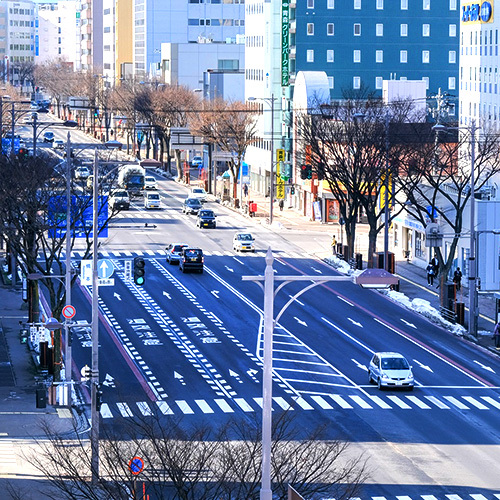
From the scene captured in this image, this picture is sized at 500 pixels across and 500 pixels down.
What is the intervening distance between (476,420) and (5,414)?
18383 mm

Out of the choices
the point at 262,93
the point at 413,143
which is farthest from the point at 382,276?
the point at 262,93

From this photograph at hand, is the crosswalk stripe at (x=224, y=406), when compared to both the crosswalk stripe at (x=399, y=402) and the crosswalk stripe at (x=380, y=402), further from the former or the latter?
the crosswalk stripe at (x=399, y=402)

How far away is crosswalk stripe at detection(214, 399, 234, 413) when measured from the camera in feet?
175

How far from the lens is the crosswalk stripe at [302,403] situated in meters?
53.9

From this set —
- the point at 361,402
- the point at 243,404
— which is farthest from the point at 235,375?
the point at 361,402

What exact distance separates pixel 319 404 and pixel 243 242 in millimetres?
42206

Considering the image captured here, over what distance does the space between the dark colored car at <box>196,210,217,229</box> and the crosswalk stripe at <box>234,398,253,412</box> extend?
56440mm

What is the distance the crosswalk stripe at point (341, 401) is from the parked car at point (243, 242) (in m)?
40.5

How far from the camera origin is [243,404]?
54.4 meters

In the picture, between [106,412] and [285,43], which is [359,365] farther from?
[285,43]

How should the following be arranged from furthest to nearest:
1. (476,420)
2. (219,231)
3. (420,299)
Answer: (219,231) → (420,299) → (476,420)

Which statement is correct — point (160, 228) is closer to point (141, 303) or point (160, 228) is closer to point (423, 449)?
point (141, 303)

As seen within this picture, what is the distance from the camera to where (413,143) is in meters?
85.2

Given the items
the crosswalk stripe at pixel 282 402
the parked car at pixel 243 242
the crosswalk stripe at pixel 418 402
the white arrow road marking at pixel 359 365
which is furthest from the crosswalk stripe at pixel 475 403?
the parked car at pixel 243 242
